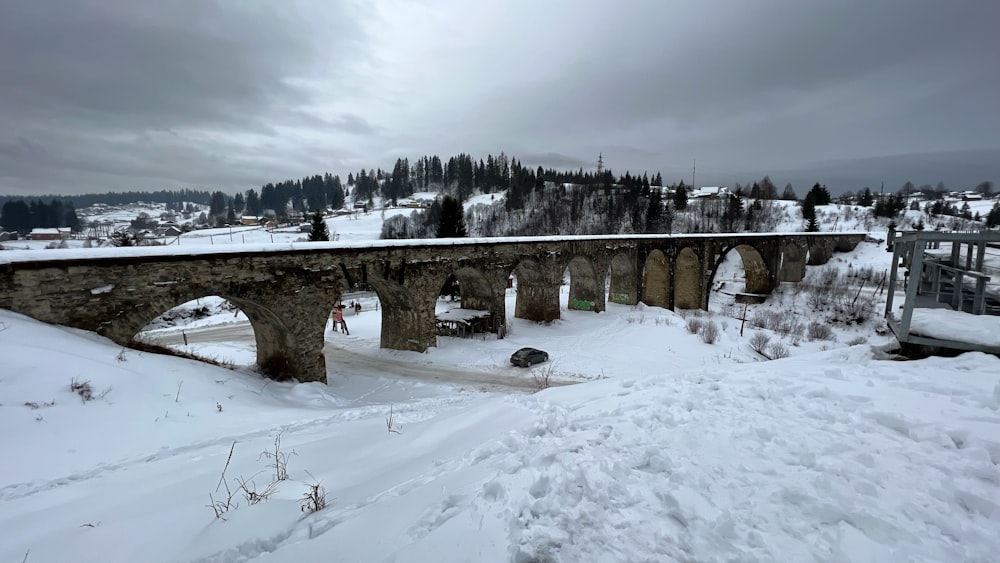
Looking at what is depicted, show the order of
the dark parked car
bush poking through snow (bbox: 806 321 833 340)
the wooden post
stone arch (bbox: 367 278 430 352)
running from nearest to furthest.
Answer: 1. the wooden post
2. the dark parked car
3. stone arch (bbox: 367 278 430 352)
4. bush poking through snow (bbox: 806 321 833 340)

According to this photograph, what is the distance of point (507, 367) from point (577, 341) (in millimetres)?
5491

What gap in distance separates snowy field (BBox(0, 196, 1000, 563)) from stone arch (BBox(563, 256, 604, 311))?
61.2 ft

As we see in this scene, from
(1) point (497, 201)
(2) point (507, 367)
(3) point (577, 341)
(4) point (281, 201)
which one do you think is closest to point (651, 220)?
(1) point (497, 201)

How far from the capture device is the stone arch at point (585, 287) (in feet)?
85.5

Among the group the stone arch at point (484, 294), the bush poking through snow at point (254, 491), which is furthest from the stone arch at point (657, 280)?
the bush poking through snow at point (254, 491)

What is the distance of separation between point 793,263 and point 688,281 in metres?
17.8

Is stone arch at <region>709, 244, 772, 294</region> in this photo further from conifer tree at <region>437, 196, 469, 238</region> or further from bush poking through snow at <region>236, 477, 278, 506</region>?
bush poking through snow at <region>236, 477, 278, 506</region>

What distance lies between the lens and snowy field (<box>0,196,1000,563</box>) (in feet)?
10.2

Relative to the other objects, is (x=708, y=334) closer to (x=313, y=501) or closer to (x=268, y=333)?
(x=268, y=333)

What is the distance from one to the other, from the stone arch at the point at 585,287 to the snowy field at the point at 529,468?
18.7 meters

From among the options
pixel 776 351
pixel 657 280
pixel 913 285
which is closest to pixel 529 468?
pixel 913 285

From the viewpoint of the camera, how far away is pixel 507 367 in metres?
17.0

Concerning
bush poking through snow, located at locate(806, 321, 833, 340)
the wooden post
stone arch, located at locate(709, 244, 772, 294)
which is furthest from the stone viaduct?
the wooden post

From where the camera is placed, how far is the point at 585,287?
26969 mm
